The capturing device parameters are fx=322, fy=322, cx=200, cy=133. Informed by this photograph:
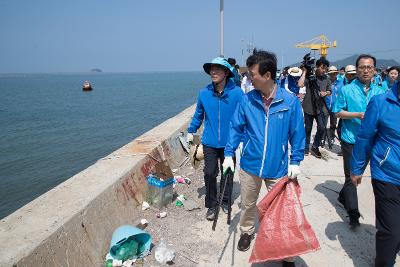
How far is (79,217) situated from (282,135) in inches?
87.5

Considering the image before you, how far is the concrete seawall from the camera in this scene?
2.74 metres

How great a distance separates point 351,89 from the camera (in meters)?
4.01

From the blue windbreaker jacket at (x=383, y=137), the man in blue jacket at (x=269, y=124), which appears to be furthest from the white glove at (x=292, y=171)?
the blue windbreaker jacket at (x=383, y=137)

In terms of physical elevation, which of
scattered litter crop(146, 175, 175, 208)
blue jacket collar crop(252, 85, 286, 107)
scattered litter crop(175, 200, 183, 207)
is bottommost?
scattered litter crop(175, 200, 183, 207)

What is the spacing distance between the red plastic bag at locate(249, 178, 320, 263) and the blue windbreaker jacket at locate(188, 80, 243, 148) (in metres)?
Answer: 1.46

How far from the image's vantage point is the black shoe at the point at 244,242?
3736 millimetres

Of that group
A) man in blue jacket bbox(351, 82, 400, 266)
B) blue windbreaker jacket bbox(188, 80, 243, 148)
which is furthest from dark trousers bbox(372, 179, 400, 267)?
blue windbreaker jacket bbox(188, 80, 243, 148)

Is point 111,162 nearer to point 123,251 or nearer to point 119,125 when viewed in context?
point 123,251

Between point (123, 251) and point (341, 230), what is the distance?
108 inches

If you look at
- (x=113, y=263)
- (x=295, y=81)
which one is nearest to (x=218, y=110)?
(x=113, y=263)

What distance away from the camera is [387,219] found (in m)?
2.85

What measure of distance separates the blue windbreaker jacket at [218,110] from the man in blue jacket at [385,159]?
1.83 metres

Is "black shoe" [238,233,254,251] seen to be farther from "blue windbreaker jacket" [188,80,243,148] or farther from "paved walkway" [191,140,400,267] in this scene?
"blue windbreaker jacket" [188,80,243,148]

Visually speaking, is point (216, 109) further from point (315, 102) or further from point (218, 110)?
point (315, 102)
